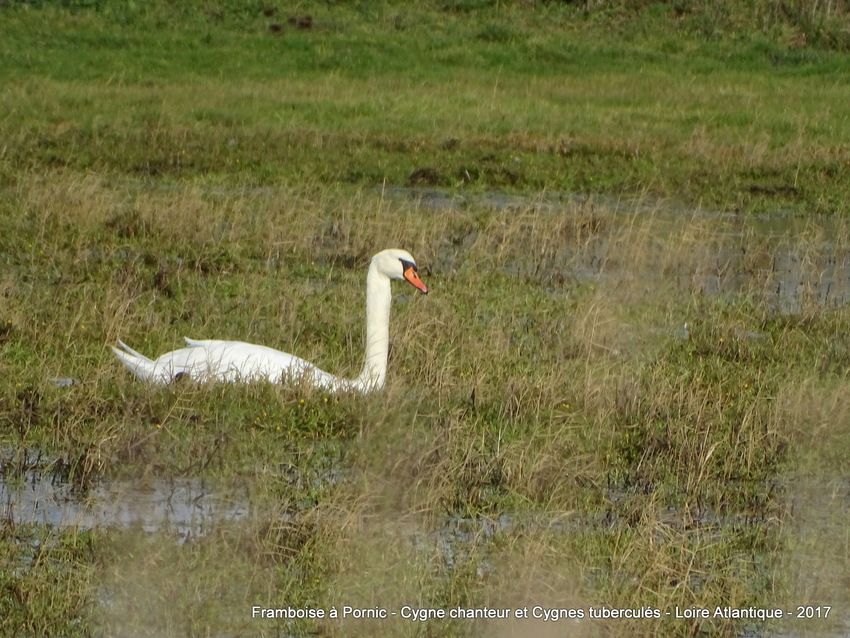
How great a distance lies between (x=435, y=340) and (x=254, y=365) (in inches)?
55.5

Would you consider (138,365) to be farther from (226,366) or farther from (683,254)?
(683,254)

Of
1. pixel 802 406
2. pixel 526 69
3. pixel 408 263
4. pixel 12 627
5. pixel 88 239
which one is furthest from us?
pixel 526 69

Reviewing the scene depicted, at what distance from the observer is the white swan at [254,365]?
657cm

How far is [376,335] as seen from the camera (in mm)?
6941

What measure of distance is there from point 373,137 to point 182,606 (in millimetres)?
11683

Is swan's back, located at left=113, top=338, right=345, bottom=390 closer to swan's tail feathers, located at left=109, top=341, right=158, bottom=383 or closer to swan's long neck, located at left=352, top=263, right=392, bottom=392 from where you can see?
swan's tail feathers, located at left=109, top=341, right=158, bottom=383

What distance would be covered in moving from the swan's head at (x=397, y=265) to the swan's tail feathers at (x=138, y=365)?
4.03 ft

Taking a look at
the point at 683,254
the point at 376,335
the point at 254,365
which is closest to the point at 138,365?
the point at 254,365

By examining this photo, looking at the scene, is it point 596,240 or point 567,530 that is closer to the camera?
point 567,530

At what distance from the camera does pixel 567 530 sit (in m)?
5.37

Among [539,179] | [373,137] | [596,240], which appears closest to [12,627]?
[596,240]

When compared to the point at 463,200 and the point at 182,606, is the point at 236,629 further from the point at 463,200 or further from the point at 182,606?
the point at 463,200

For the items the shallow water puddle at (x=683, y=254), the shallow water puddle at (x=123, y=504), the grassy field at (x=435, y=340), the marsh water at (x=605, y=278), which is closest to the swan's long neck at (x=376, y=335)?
the grassy field at (x=435, y=340)

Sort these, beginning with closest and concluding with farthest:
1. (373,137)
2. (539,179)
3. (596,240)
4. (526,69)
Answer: (596,240)
(539,179)
(373,137)
(526,69)
